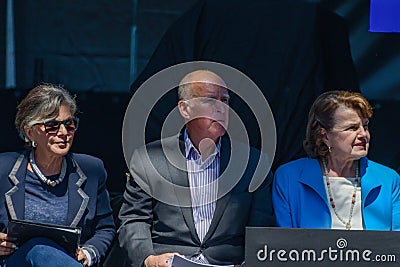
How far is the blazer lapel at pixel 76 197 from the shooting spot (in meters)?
4.06

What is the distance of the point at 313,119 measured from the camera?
13.9ft

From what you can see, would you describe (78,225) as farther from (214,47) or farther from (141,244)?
(214,47)

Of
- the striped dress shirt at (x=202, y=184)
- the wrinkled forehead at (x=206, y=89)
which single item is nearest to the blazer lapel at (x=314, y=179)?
the striped dress shirt at (x=202, y=184)

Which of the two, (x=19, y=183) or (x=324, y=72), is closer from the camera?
(x=19, y=183)

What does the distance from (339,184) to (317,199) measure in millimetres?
121

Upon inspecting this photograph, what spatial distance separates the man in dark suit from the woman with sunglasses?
16 centimetres

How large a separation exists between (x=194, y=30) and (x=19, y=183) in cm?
129

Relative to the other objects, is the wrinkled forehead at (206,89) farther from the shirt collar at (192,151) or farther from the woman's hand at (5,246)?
the woman's hand at (5,246)

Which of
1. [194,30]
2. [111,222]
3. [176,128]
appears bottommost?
[111,222]

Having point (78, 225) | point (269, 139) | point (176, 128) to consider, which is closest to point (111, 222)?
point (78, 225)

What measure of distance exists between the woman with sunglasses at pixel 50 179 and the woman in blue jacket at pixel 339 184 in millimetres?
785

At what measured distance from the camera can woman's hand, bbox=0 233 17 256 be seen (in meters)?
3.88

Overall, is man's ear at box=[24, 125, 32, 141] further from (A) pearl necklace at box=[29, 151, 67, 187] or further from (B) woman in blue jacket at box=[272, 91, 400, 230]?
(B) woman in blue jacket at box=[272, 91, 400, 230]

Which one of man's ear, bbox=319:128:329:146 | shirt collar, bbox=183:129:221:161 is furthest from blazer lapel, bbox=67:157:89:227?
man's ear, bbox=319:128:329:146
